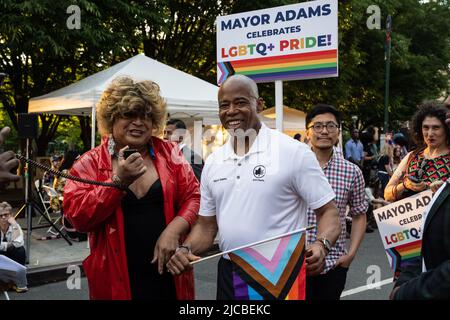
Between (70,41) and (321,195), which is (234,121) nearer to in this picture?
(321,195)

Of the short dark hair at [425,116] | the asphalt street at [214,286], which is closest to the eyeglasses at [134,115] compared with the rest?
the short dark hair at [425,116]

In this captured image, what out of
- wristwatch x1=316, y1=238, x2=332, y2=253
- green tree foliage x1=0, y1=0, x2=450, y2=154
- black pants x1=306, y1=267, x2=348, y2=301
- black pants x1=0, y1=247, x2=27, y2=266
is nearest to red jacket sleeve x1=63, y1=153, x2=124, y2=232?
wristwatch x1=316, y1=238, x2=332, y2=253

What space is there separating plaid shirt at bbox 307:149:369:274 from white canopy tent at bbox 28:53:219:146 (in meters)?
5.76

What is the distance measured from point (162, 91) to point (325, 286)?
6.53m

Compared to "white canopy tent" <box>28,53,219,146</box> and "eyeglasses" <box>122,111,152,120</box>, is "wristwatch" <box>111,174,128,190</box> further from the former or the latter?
"white canopy tent" <box>28,53,219,146</box>

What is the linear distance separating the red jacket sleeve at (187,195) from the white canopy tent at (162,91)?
589 cm

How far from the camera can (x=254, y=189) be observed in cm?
227

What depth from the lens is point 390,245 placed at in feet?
10.8

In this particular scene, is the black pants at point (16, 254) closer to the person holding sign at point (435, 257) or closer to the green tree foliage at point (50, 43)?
the person holding sign at point (435, 257)

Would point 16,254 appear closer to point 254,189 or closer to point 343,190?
point 343,190

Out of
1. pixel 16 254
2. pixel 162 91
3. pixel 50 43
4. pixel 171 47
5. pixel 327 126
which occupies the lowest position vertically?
pixel 16 254

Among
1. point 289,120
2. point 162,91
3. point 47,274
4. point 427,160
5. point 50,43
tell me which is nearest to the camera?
point 427,160

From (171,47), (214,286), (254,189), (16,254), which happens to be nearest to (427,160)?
(254,189)
